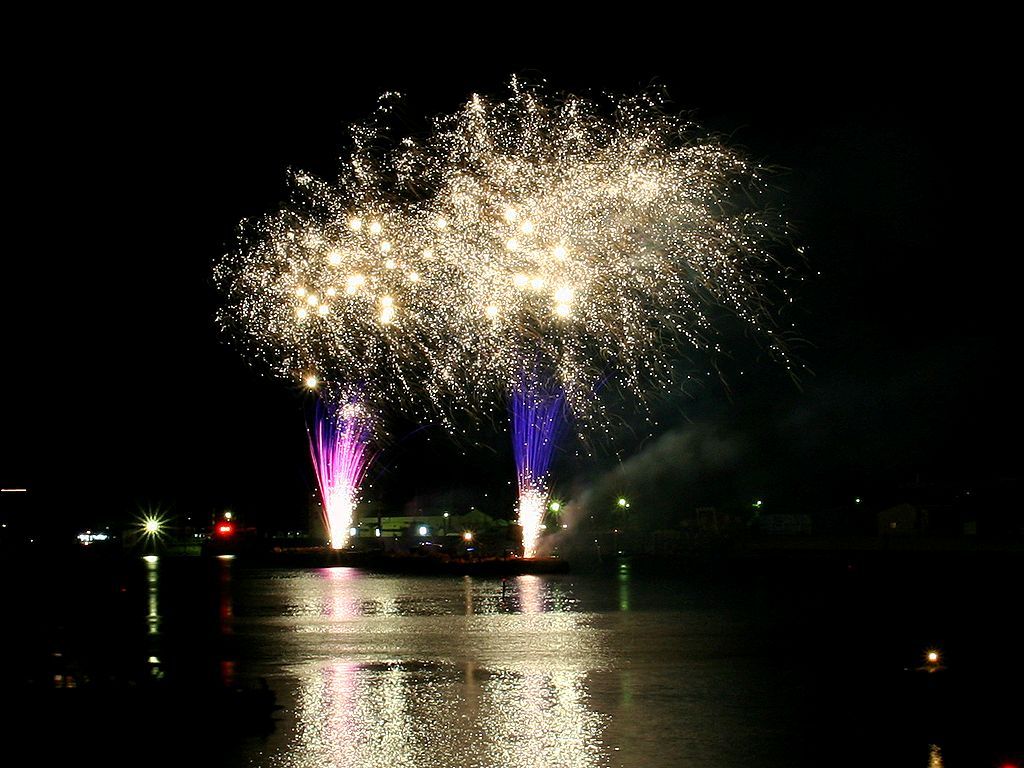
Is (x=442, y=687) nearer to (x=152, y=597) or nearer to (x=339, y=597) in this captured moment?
(x=339, y=597)

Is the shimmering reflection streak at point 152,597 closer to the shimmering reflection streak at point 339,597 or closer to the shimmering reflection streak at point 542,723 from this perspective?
the shimmering reflection streak at point 339,597

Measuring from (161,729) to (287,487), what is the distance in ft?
213

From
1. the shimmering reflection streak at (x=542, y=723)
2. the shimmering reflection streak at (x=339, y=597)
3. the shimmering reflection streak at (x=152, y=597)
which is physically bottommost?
the shimmering reflection streak at (x=542, y=723)

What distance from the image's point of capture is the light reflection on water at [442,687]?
9734 millimetres

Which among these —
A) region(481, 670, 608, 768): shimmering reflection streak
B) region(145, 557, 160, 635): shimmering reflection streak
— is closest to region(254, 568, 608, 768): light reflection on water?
region(481, 670, 608, 768): shimmering reflection streak

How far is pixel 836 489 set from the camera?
217 feet

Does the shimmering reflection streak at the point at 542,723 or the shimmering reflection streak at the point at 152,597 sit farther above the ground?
the shimmering reflection streak at the point at 152,597

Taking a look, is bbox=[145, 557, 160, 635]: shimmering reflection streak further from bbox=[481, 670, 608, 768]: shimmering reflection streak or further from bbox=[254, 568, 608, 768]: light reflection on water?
bbox=[481, 670, 608, 768]: shimmering reflection streak

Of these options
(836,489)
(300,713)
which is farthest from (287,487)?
(300,713)

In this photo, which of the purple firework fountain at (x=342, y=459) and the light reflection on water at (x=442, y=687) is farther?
the purple firework fountain at (x=342, y=459)

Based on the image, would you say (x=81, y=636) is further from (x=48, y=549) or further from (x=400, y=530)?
(x=400, y=530)

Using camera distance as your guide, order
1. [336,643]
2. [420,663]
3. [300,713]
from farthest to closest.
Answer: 1. [336,643]
2. [420,663]
3. [300,713]

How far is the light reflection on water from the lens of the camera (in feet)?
31.9

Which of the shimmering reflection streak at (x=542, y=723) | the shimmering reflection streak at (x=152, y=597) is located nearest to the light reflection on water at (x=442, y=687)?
the shimmering reflection streak at (x=542, y=723)
